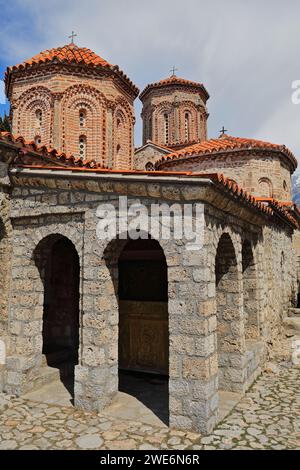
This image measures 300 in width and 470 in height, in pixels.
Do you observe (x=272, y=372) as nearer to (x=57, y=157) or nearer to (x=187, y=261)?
(x=187, y=261)

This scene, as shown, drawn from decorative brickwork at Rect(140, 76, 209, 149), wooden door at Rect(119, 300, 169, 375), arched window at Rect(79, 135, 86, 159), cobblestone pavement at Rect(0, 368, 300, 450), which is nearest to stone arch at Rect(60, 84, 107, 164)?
arched window at Rect(79, 135, 86, 159)

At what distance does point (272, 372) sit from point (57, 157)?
5.82 metres

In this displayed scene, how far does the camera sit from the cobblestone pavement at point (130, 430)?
3945 millimetres

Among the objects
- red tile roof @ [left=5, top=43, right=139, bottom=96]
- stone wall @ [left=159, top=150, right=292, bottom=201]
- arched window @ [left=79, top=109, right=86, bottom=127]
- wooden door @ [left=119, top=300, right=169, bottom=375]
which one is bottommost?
wooden door @ [left=119, top=300, right=169, bottom=375]

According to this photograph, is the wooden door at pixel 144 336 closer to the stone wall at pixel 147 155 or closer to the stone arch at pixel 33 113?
the stone arch at pixel 33 113

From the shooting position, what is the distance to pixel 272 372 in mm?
6801

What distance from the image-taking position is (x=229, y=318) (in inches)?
228

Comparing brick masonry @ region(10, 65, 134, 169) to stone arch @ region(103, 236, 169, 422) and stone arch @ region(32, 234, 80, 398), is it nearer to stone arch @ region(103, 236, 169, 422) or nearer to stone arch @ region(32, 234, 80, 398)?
stone arch @ region(32, 234, 80, 398)

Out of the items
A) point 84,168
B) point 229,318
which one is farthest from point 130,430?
point 84,168

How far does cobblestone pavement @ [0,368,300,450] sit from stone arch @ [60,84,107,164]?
26.8 ft

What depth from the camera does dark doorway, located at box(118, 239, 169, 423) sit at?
21.2 feet

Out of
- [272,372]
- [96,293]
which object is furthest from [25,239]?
[272,372]

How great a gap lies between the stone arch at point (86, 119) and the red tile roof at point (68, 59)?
31.5 inches

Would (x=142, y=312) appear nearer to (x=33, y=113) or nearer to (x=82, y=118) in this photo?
(x=82, y=118)
